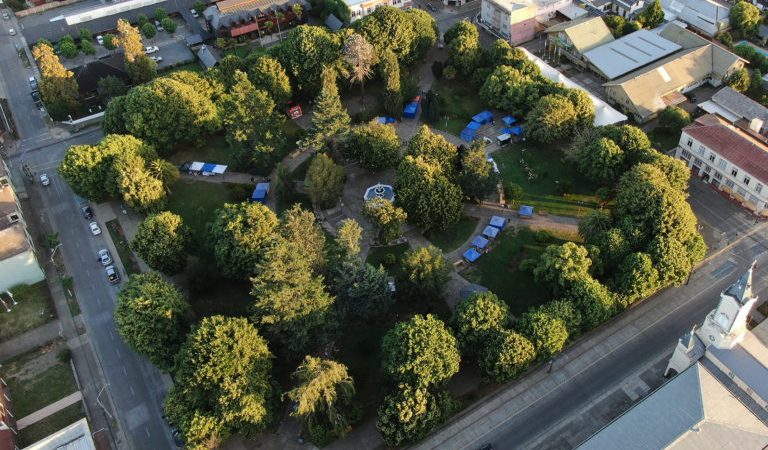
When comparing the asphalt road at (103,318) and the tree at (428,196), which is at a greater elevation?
the tree at (428,196)

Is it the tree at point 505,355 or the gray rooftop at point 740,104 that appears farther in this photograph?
the gray rooftop at point 740,104

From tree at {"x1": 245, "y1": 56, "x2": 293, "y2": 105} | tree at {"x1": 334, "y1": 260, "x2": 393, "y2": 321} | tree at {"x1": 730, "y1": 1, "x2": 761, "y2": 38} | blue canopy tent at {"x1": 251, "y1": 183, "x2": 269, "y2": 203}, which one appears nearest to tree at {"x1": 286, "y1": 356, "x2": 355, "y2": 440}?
tree at {"x1": 334, "y1": 260, "x2": 393, "y2": 321}

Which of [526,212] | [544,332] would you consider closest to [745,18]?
[526,212]

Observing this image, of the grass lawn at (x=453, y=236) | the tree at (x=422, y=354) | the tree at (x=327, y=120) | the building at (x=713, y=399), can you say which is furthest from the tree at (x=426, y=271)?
the tree at (x=327, y=120)

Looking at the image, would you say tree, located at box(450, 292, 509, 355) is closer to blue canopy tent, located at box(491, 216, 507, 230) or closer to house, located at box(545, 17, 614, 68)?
blue canopy tent, located at box(491, 216, 507, 230)

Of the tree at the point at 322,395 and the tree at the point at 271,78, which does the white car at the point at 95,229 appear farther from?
the tree at the point at 322,395

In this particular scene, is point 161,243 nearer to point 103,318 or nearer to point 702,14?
point 103,318

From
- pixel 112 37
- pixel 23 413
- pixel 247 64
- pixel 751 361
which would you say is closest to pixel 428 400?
pixel 751 361
